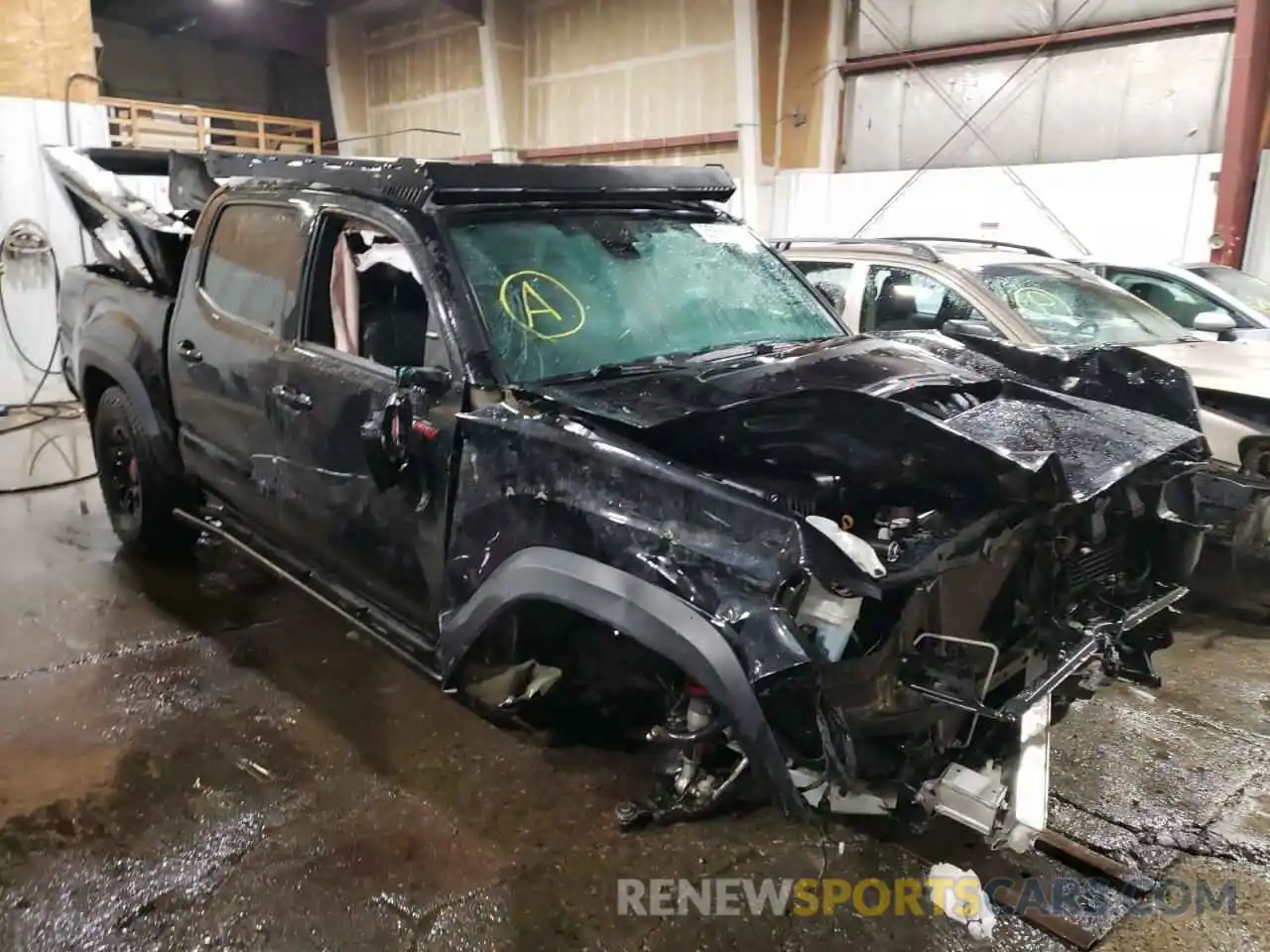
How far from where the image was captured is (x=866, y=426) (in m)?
2.41

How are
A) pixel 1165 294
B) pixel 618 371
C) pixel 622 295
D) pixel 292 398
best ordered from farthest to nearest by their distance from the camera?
pixel 1165 294 → pixel 292 398 → pixel 622 295 → pixel 618 371

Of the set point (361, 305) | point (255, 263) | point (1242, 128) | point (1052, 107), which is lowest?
point (361, 305)

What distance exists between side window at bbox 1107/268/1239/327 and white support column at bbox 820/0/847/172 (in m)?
5.27

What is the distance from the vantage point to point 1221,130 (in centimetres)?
920

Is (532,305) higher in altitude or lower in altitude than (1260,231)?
lower

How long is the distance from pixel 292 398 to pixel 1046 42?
9.72 m

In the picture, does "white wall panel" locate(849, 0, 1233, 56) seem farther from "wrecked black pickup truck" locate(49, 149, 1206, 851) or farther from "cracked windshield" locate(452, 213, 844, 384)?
"cracked windshield" locate(452, 213, 844, 384)

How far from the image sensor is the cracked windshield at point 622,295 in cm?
283

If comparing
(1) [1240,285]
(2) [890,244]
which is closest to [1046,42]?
(1) [1240,285]

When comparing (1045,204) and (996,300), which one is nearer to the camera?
(996,300)

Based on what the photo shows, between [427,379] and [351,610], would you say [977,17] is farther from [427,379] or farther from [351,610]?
[351,610]

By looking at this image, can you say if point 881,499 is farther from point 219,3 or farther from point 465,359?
point 219,3

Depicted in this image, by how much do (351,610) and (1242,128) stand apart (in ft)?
29.6

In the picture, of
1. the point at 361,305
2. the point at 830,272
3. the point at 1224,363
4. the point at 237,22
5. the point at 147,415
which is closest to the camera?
the point at 361,305
